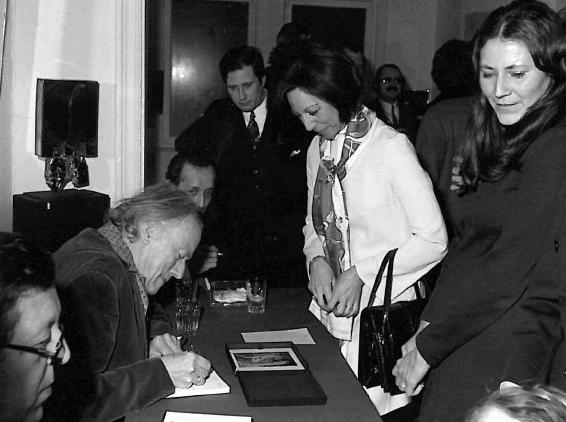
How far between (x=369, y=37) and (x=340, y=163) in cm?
466

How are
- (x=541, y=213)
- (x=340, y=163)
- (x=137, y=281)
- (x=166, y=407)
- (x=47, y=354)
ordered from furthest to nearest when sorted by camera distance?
(x=340, y=163), (x=137, y=281), (x=166, y=407), (x=541, y=213), (x=47, y=354)

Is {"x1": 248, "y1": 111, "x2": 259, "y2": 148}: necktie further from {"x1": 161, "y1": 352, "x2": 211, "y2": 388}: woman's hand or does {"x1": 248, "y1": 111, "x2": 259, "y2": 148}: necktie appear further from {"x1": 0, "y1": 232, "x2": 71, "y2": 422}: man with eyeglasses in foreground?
{"x1": 0, "y1": 232, "x2": 71, "y2": 422}: man with eyeglasses in foreground

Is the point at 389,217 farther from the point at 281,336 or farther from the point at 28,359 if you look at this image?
the point at 28,359

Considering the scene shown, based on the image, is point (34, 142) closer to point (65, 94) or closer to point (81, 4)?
point (65, 94)

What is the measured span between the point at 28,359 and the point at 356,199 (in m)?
1.55

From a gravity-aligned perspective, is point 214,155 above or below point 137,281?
above

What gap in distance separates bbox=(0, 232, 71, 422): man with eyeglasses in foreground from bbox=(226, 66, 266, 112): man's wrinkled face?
2.74 metres

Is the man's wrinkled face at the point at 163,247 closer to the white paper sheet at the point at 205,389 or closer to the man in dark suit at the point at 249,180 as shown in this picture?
the white paper sheet at the point at 205,389

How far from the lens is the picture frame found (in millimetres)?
2188

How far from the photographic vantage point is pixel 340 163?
2.70m

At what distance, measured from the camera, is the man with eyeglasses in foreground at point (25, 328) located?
4.20ft

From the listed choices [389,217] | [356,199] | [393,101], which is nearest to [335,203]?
[356,199]

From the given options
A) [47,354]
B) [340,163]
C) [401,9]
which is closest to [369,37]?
[401,9]

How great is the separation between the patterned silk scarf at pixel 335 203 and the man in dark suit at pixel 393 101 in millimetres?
2881
